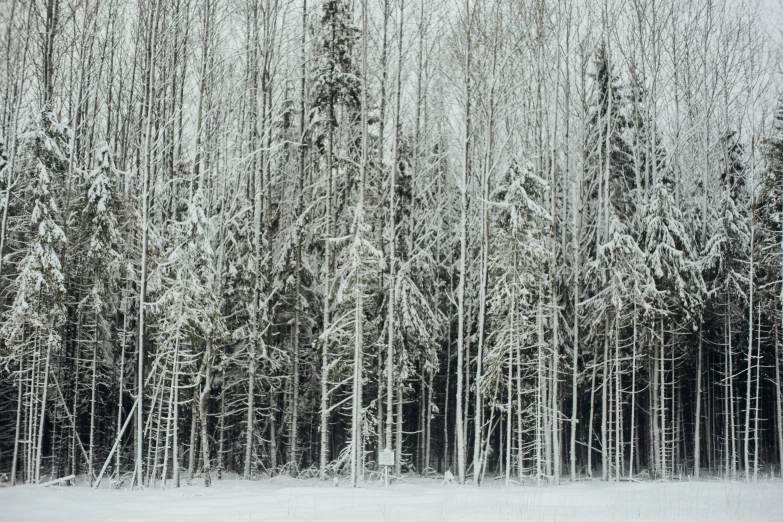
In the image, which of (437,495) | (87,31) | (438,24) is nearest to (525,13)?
(438,24)

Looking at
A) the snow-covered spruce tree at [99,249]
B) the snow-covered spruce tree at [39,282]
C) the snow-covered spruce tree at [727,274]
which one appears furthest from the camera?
the snow-covered spruce tree at [727,274]

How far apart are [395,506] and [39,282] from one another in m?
12.4

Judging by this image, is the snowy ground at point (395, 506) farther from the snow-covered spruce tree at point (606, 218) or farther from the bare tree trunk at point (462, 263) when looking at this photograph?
the snow-covered spruce tree at point (606, 218)

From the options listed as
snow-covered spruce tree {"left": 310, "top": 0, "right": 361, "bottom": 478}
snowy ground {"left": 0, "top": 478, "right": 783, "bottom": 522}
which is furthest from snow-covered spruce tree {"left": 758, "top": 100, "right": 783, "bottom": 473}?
snow-covered spruce tree {"left": 310, "top": 0, "right": 361, "bottom": 478}

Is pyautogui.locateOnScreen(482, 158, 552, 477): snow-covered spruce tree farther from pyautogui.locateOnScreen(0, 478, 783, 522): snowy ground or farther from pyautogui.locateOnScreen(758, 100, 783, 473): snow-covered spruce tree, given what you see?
pyautogui.locateOnScreen(758, 100, 783, 473): snow-covered spruce tree

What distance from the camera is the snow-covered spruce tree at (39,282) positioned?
18.1m

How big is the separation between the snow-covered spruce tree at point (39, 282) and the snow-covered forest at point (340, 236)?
97 mm

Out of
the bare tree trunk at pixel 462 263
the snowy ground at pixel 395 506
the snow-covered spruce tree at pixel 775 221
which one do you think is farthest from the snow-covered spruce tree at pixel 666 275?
the snowy ground at pixel 395 506

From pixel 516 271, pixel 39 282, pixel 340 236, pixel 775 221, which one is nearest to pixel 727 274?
pixel 775 221

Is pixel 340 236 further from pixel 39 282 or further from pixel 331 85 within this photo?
pixel 39 282

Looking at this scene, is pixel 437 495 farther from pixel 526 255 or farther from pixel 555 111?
pixel 555 111

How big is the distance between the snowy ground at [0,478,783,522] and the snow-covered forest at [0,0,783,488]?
3353mm

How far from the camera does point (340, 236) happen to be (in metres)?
23.6

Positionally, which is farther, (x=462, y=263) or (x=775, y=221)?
(x=775, y=221)
